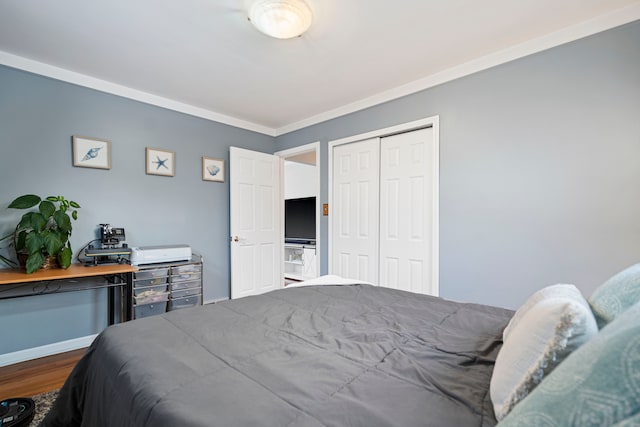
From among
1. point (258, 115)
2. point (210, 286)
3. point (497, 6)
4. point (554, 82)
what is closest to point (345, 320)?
point (497, 6)

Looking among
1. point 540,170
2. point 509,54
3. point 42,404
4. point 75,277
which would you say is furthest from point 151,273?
point 509,54

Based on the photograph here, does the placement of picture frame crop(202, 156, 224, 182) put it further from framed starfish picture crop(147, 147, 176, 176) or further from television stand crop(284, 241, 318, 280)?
television stand crop(284, 241, 318, 280)

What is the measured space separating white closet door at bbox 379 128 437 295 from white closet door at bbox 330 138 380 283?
0.11m

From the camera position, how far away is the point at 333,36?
2156mm

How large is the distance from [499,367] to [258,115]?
375 cm

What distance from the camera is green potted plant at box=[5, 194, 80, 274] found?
2.19 m

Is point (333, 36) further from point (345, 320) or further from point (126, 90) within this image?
point (126, 90)

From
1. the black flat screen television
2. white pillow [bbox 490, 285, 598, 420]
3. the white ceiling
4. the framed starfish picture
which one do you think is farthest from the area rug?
the black flat screen television

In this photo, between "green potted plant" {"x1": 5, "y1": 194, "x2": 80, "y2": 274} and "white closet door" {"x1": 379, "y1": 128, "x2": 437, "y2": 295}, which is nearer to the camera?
"green potted plant" {"x1": 5, "y1": 194, "x2": 80, "y2": 274}

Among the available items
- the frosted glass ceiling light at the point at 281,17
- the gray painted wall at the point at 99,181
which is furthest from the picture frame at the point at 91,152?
the frosted glass ceiling light at the point at 281,17

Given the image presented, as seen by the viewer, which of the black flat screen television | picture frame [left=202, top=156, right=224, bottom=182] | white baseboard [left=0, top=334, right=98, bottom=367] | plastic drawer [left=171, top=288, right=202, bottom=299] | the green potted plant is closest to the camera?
the green potted plant

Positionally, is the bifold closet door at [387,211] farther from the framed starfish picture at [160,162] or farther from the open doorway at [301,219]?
the framed starfish picture at [160,162]

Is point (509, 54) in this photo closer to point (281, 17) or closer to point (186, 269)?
point (281, 17)

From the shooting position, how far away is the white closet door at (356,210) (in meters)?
3.30
